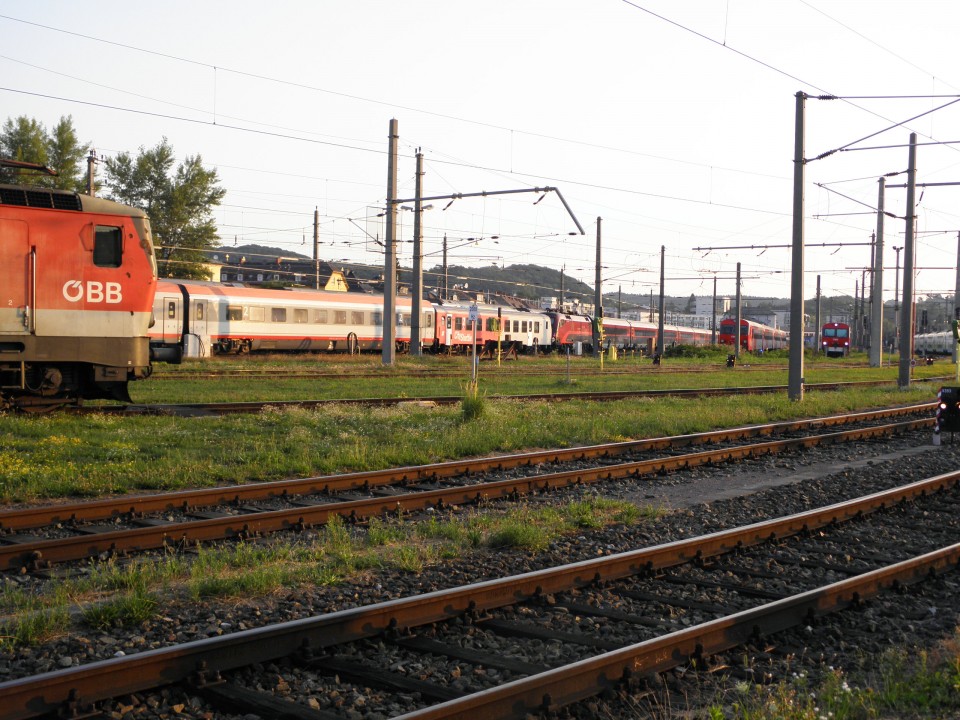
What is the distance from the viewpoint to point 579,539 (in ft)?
28.5

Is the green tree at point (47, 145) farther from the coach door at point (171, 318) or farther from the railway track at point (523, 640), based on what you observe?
the railway track at point (523, 640)

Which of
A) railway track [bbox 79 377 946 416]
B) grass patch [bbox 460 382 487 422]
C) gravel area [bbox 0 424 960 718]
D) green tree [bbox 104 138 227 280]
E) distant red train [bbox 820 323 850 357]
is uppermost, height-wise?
green tree [bbox 104 138 227 280]

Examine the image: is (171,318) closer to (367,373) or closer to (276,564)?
(367,373)

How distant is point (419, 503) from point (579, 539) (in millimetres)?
2117

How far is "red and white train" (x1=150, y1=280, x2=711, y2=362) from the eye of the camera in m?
35.3

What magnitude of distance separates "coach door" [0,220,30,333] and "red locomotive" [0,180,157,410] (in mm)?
14

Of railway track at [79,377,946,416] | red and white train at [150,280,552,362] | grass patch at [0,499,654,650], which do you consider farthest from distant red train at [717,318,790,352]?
grass patch at [0,499,654,650]

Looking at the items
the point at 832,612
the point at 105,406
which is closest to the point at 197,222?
the point at 105,406

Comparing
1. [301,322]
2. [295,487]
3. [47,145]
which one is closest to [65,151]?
[47,145]

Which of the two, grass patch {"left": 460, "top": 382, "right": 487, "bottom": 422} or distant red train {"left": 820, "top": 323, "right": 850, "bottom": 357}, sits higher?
distant red train {"left": 820, "top": 323, "right": 850, "bottom": 357}

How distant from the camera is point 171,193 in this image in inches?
2621

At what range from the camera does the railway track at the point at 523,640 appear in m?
4.69

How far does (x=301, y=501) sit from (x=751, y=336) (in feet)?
233

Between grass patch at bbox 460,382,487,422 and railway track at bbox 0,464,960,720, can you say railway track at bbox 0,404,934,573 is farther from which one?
grass patch at bbox 460,382,487,422
